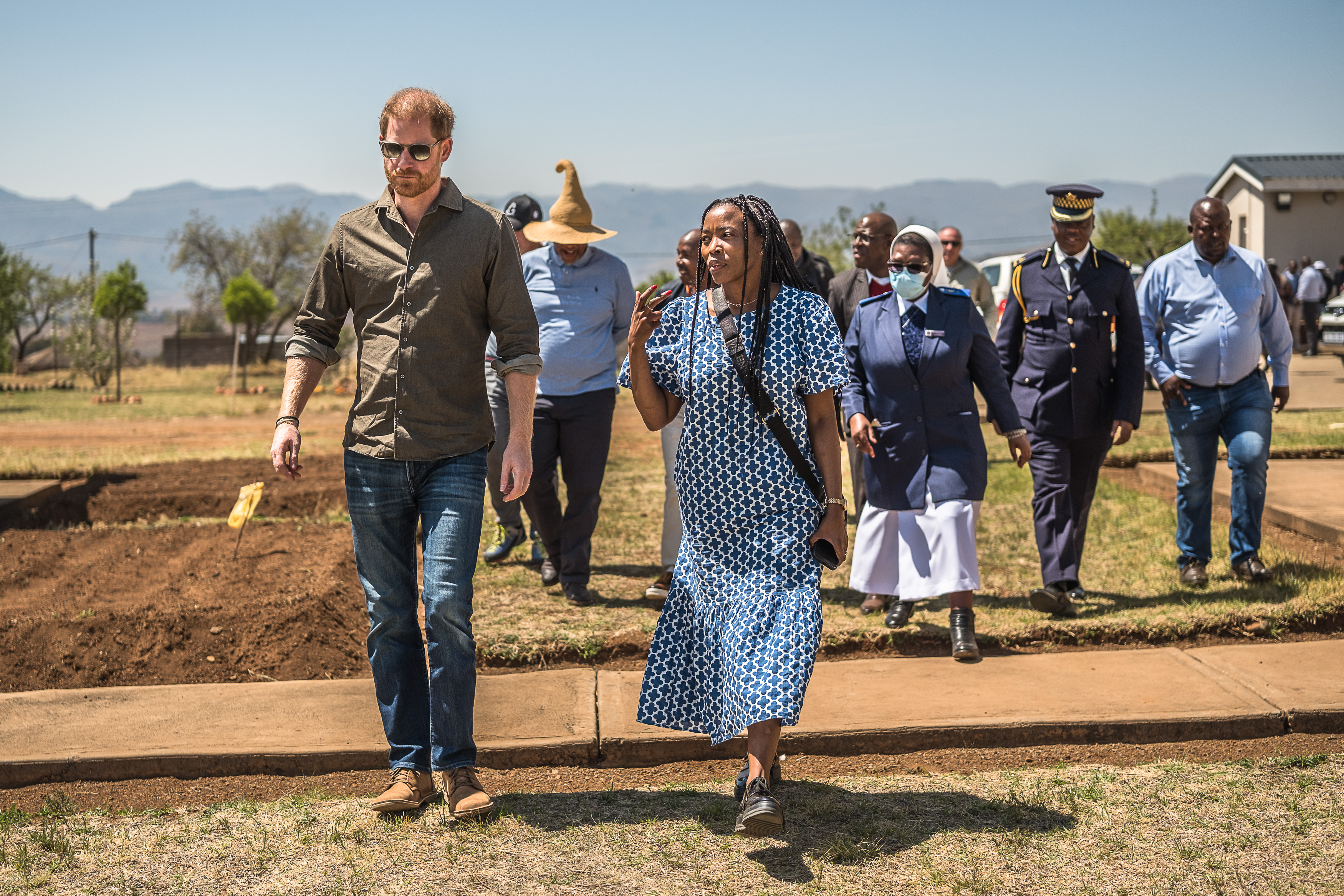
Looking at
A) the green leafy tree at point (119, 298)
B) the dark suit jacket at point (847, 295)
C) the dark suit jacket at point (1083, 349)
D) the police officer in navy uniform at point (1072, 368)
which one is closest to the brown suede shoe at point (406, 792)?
the police officer in navy uniform at point (1072, 368)

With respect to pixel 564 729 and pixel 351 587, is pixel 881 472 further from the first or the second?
pixel 351 587

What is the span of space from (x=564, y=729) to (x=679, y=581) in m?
0.94

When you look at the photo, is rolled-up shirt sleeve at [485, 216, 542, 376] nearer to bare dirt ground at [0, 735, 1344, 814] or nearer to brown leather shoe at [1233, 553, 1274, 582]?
bare dirt ground at [0, 735, 1344, 814]

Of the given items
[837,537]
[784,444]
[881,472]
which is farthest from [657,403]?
[881,472]

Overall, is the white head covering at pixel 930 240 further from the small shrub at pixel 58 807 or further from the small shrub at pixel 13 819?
the small shrub at pixel 13 819

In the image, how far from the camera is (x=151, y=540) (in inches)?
330

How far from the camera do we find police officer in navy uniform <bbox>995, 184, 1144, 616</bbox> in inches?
251

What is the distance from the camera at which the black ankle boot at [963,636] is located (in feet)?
17.8

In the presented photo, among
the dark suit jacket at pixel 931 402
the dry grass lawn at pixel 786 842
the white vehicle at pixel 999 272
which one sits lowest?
the dry grass lawn at pixel 786 842

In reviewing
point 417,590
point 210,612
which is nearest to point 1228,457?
point 417,590

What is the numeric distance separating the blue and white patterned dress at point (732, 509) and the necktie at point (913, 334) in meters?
1.92

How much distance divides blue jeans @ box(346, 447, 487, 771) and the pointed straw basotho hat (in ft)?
9.66

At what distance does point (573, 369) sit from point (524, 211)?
4.54 ft

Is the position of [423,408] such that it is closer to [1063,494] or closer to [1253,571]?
[1063,494]
